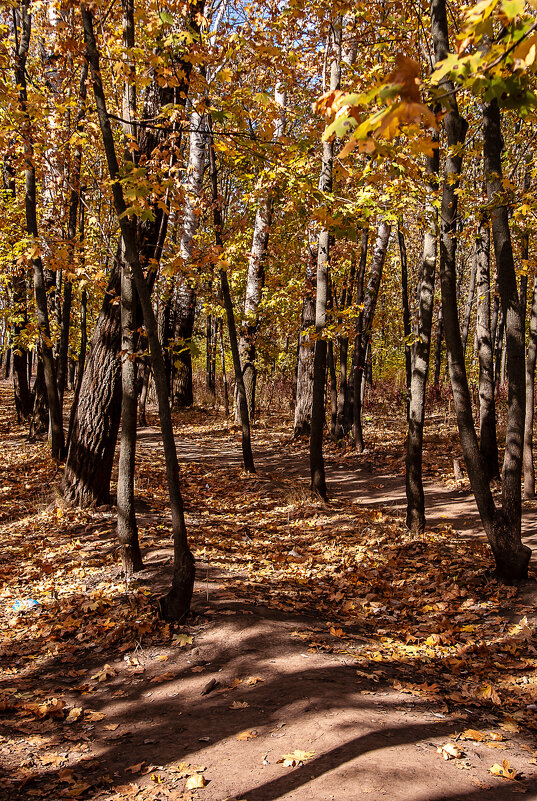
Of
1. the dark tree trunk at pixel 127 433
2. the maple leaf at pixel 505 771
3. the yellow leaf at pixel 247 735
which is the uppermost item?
the dark tree trunk at pixel 127 433

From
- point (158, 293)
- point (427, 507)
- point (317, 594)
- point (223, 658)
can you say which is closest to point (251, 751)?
point (223, 658)

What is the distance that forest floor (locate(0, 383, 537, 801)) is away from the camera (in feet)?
10.0

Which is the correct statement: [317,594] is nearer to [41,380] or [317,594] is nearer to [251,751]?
[251,751]

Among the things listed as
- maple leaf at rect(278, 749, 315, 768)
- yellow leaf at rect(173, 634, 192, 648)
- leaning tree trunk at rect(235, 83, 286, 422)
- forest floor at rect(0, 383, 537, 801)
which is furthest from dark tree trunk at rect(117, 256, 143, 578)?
leaning tree trunk at rect(235, 83, 286, 422)

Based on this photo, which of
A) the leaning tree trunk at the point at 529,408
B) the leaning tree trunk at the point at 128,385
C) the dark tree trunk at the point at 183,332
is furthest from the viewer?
the dark tree trunk at the point at 183,332

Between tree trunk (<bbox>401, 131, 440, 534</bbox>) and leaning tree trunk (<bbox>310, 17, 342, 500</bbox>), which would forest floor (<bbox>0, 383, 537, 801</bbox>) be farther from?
leaning tree trunk (<bbox>310, 17, 342, 500</bbox>)

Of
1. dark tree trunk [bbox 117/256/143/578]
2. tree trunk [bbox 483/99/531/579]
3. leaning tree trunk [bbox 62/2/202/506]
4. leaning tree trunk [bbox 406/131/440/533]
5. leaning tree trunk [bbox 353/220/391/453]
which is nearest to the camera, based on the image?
dark tree trunk [bbox 117/256/143/578]

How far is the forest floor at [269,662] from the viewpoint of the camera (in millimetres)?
3055

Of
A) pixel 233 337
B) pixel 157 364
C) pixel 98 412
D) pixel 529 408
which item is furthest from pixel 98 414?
pixel 529 408

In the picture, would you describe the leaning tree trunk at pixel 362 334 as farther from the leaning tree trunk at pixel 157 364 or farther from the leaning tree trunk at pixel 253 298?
the leaning tree trunk at pixel 157 364

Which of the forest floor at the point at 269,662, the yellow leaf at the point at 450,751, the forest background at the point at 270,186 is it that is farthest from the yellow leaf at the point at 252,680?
the yellow leaf at the point at 450,751

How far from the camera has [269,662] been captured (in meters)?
4.27

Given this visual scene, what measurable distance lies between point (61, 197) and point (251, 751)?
412 inches

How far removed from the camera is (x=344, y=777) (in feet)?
9.43
